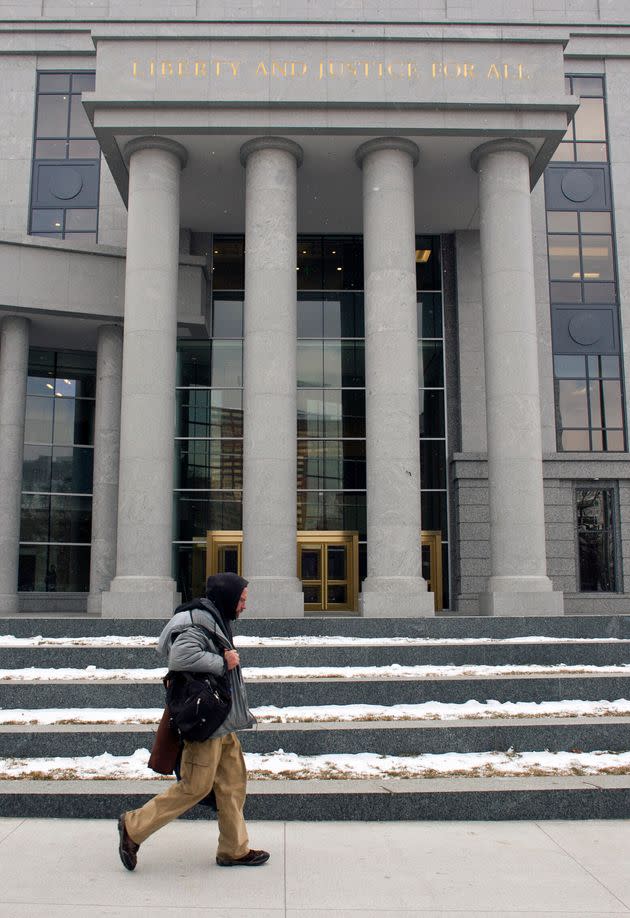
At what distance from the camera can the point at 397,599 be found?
708 inches

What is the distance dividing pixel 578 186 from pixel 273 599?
53.9 ft

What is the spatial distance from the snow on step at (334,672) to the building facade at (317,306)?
17.8 ft

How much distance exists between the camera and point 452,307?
2538 cm

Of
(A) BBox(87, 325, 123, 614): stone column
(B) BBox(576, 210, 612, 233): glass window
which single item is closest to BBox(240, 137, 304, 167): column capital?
(A) BBox(87, 325, 123, 614): stone column

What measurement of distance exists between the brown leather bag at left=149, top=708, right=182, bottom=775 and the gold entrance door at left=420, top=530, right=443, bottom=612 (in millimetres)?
18818

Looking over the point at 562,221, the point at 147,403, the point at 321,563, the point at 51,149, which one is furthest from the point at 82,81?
the point at 321,563

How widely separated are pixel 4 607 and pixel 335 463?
9867mm

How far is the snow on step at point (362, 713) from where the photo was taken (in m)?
9.73

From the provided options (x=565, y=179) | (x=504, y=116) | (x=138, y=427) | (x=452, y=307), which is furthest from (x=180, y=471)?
(x=565, y=179)

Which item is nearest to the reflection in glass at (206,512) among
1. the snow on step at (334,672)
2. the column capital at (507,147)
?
the column capital at (507,147)

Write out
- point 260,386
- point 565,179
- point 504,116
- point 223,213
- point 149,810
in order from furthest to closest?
1. point 565,179
2. point 223,213
3. point 504,116
4. point 260,386
5. point 149,810

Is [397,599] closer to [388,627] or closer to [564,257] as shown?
[388,627]

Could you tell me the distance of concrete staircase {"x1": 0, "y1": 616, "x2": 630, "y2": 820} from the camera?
24.4ft

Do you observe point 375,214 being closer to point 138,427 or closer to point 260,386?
point 260,386
